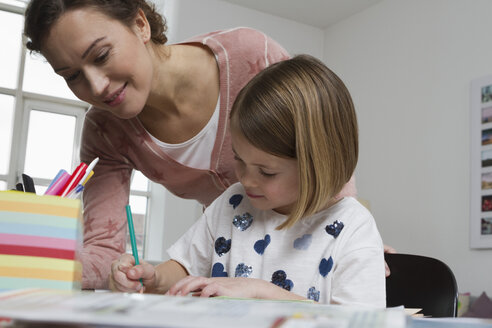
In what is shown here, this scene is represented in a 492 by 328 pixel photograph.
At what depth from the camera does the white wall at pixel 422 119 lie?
3.55 meters

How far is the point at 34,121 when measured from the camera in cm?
410

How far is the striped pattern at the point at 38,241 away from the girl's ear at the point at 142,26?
0.61m

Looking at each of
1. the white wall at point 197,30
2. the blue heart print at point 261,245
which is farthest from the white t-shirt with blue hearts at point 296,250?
the white wall at point 197,30

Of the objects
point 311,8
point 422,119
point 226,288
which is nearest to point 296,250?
point 226,288

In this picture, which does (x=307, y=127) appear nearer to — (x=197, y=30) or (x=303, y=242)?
(x=303, y=242)

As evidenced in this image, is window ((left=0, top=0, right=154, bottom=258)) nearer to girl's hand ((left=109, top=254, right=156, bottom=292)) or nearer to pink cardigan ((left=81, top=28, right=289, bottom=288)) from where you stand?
pink cardigan ((left=81, top=28, right=289, bottom=288))

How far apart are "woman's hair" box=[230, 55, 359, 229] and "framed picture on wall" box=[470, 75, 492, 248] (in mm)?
2743

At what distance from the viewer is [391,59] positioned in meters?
4.25

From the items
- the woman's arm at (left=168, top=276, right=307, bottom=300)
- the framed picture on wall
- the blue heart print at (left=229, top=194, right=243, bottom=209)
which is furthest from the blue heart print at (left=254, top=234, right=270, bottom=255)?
the framed picture on wall

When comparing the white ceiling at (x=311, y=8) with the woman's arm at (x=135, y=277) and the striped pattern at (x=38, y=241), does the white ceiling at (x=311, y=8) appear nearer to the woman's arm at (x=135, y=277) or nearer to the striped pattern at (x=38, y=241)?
the woman's arm at (x=135, y=277)

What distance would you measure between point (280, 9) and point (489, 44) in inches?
69.6

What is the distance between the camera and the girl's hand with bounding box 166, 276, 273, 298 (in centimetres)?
68

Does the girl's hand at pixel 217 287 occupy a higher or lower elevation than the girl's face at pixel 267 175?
lower

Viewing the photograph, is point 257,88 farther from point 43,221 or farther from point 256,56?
point 43,221
